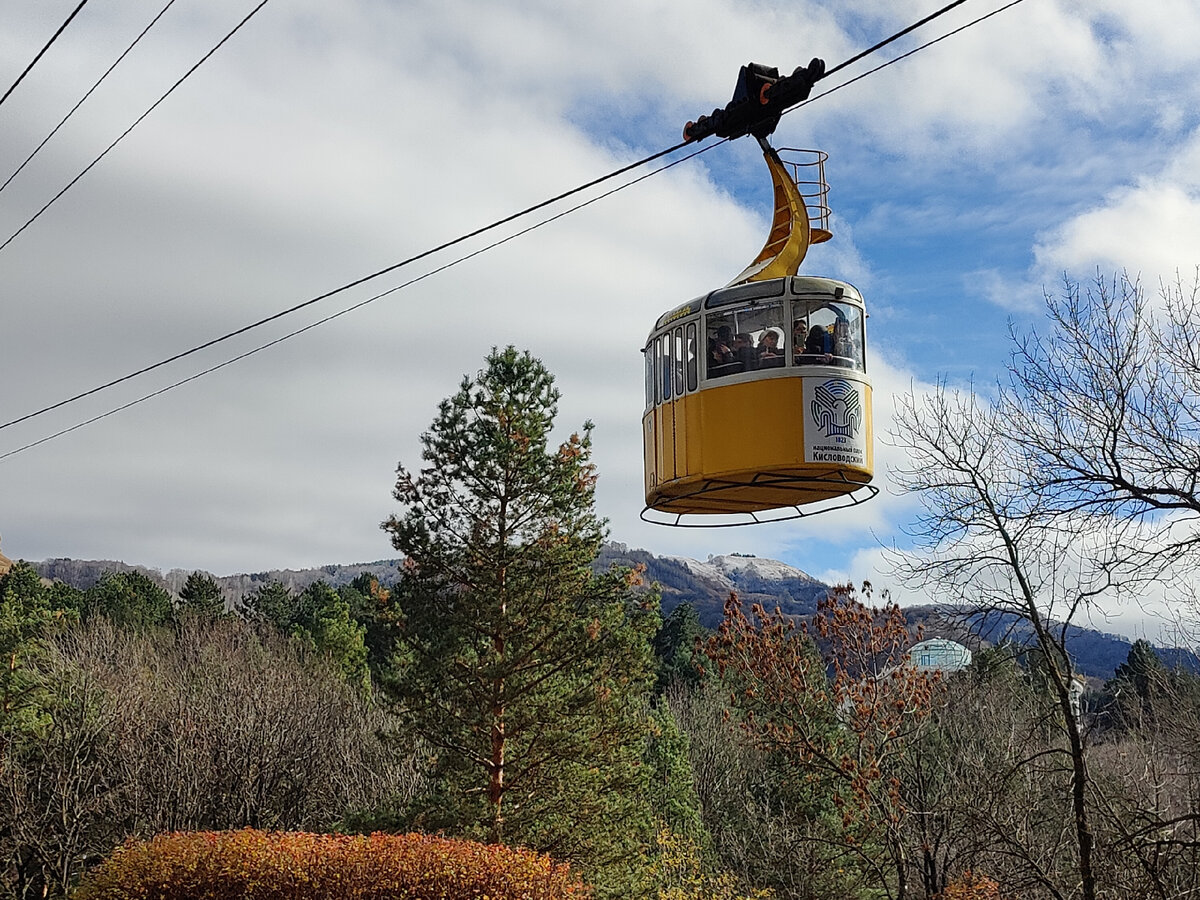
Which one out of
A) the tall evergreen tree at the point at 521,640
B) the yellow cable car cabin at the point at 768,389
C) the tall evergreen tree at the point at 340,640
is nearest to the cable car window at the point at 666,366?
the yellow cable car cabin at the point at 768,389

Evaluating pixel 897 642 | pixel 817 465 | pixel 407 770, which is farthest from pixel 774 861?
pixel 817 465

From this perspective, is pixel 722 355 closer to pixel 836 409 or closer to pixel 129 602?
pixel 836 409

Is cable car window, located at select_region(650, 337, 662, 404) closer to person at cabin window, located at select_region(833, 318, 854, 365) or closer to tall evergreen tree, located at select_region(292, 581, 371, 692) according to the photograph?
person at cabin window, located at select_region(833, 318, 854, 365)

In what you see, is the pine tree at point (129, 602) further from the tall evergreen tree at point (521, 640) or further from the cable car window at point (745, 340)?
the cable car window at point (745, 340)

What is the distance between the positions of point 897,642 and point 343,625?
34915mm

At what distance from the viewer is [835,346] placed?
11.0 metres

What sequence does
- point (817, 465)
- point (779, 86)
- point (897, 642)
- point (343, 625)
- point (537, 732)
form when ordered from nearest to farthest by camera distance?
point (779, 86) < point (817, 465) < point (537, 732) < point (897, 642) < point (343, 625)

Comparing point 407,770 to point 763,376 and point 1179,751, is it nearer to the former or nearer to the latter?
point 1179,751

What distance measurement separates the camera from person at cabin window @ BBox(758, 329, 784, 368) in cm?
1091

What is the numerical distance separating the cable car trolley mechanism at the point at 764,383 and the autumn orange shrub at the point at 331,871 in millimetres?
7867

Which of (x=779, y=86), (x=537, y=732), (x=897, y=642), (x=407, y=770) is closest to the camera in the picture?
(x=779, y=86)

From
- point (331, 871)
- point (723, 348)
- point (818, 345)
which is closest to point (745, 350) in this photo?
point (723, 348)

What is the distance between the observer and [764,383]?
10914mm

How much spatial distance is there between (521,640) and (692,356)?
13.6 metres
